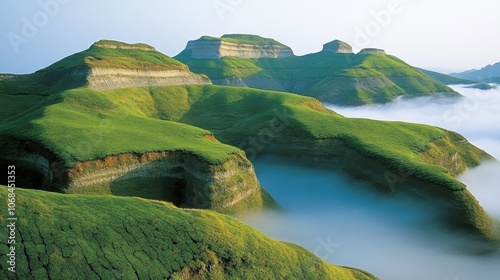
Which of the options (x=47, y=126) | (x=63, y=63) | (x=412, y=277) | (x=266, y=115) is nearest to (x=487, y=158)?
(x=266, y=115)

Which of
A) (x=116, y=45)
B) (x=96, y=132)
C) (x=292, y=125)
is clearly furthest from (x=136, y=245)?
(x=116, y=45)

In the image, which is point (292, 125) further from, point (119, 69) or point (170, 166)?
point (119, 69)

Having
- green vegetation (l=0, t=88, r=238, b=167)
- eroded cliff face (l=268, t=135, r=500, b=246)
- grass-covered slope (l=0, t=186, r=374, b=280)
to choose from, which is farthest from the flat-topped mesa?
grass-covered slope (l=0, t=186, r=374, b=280)

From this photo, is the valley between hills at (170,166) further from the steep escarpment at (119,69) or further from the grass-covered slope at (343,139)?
the steep escarpment at (119,69)

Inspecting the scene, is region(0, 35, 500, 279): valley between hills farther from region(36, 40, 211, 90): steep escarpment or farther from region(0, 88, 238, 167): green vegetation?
region(36, 40, 211, 90): steep escarpment

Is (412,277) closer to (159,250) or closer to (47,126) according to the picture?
(159,250)

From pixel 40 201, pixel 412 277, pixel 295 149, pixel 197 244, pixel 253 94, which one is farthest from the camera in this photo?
pixel 253 94
